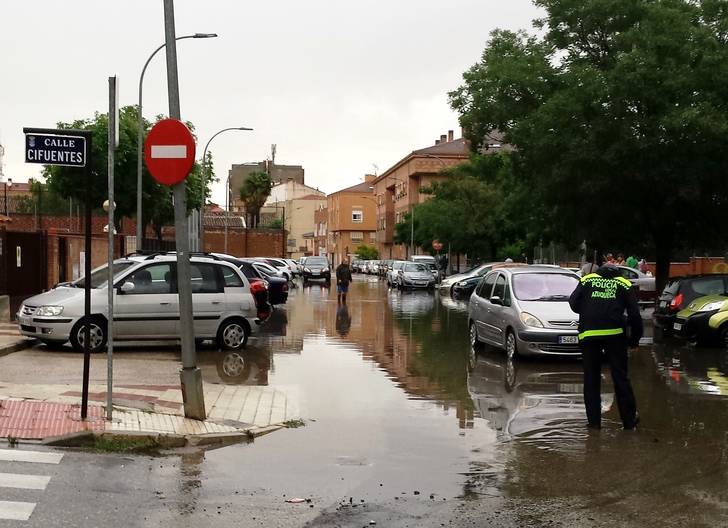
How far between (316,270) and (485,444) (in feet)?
166

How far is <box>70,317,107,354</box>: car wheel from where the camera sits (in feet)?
50.3

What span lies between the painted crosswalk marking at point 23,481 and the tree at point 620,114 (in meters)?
18.6

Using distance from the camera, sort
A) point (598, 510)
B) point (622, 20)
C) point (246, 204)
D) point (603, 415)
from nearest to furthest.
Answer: point (598, 510), point (603, 415), point (622, 20), point (246, 204)

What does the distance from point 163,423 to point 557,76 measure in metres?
19.6

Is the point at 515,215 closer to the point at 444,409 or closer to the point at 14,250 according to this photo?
the point at 14,250

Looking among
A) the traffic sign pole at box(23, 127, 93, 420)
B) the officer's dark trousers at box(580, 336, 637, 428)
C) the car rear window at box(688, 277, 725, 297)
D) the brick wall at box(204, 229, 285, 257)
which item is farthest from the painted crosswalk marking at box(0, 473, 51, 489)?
the brick wall at box(204, 229, 285, 257)

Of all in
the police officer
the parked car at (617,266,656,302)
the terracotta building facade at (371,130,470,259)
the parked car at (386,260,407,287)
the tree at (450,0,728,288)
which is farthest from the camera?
the terracotta building facade at (371,130,470,259)

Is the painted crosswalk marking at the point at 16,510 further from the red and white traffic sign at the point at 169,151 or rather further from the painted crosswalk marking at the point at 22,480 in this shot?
the red and white traffic sign at the point at 169,151

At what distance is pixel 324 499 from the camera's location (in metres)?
6.69

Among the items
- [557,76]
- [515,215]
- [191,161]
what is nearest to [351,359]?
[191,161]

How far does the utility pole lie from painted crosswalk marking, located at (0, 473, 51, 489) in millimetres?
2512

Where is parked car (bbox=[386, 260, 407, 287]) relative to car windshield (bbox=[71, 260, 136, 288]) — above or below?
below

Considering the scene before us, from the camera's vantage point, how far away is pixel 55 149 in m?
8.78

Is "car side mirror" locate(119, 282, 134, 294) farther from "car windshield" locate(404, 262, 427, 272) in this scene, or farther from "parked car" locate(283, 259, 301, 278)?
"parked car" locate(283, 259, 301, 278)
